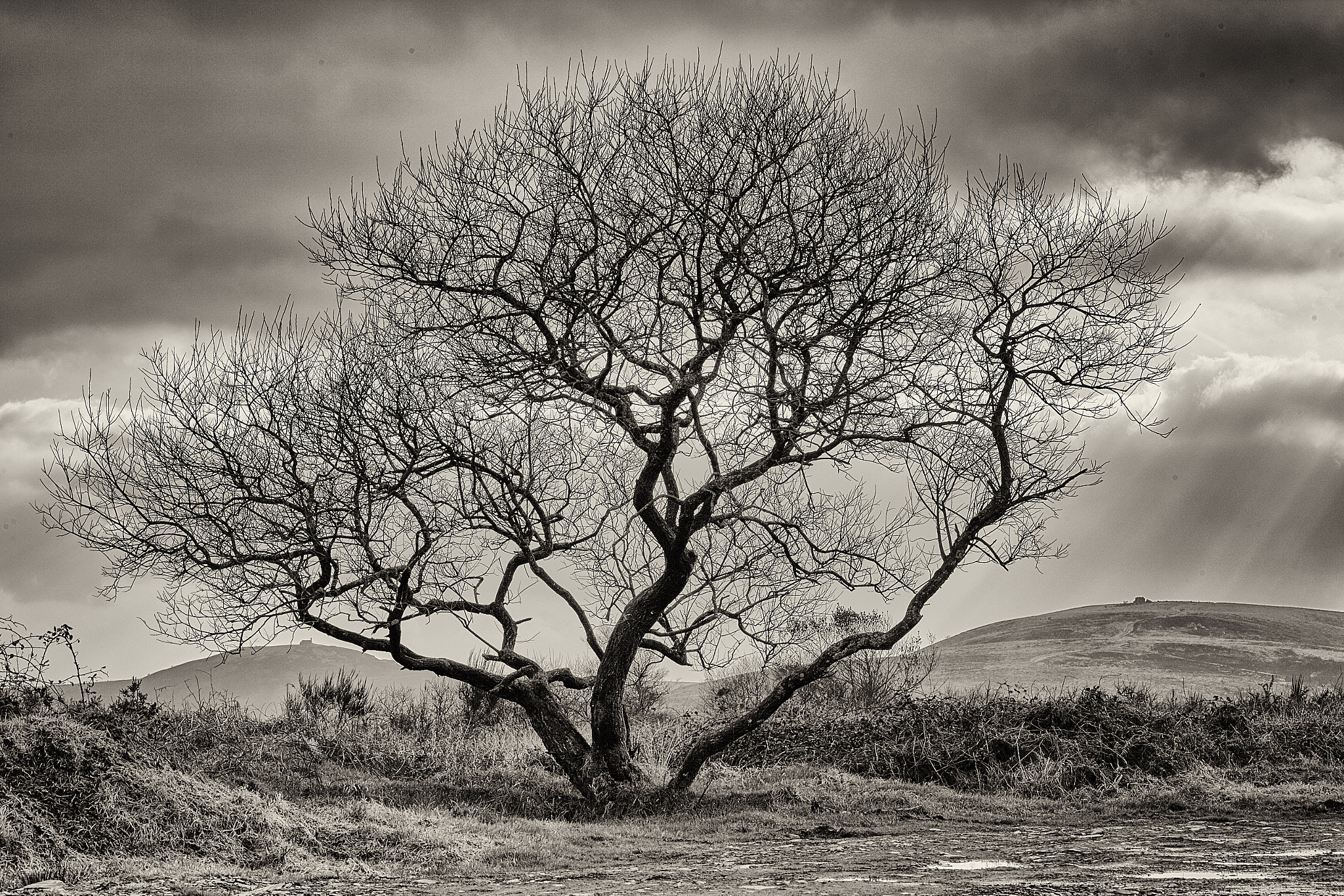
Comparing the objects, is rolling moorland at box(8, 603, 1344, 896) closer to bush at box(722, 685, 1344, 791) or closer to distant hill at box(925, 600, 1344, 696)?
bush at box(722, 685, 1344, 791)

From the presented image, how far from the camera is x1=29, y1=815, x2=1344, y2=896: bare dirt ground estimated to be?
517cm

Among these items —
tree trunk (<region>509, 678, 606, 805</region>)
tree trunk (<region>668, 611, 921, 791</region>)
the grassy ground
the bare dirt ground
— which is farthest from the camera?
tree trunk (<region>509, 678, 606, 805</region>)

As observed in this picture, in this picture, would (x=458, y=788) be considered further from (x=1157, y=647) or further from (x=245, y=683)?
(x=1157, y=647)

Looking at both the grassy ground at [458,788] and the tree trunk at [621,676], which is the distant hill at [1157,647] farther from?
the tree trunk at [621,676]

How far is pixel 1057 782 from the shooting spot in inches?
425

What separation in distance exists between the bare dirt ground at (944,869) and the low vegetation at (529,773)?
644 millimetres

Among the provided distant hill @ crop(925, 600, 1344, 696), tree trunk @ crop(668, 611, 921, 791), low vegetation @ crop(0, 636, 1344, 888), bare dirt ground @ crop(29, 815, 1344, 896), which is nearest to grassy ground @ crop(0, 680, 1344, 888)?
low vegetation @ crop(0, 636, 1344, 888)

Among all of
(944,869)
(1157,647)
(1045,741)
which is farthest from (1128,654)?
(944,869)

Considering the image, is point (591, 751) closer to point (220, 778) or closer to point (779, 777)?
point (779, 777)

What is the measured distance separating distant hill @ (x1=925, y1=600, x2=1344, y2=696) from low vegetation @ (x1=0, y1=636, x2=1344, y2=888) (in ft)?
37.7

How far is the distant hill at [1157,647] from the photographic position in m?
27.4

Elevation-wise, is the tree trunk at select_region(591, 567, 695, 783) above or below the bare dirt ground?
above

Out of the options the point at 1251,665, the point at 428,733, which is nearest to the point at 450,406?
the point at 428,733

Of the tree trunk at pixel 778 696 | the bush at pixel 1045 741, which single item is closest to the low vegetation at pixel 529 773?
the bush at pixel 1045 741
